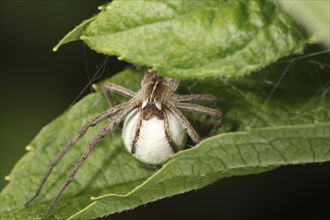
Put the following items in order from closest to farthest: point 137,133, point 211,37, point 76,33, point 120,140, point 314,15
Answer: point 314,15, point 211,37, point 76,33, point 137,133, point 120,140

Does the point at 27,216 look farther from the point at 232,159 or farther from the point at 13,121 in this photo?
the point at 13,121

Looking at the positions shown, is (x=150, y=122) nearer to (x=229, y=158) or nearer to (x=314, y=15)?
(x=229, y=158)

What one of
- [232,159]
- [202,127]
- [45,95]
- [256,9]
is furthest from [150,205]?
[256,9]

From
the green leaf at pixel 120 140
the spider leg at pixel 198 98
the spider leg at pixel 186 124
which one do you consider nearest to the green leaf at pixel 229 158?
the green leaf at pixel 120 140

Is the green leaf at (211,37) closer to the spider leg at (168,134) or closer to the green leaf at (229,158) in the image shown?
the green leaf at (229,158)

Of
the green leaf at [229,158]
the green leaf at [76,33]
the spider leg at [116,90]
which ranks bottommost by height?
the green leaf at [229,158]

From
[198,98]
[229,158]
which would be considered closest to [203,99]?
[198,98]
